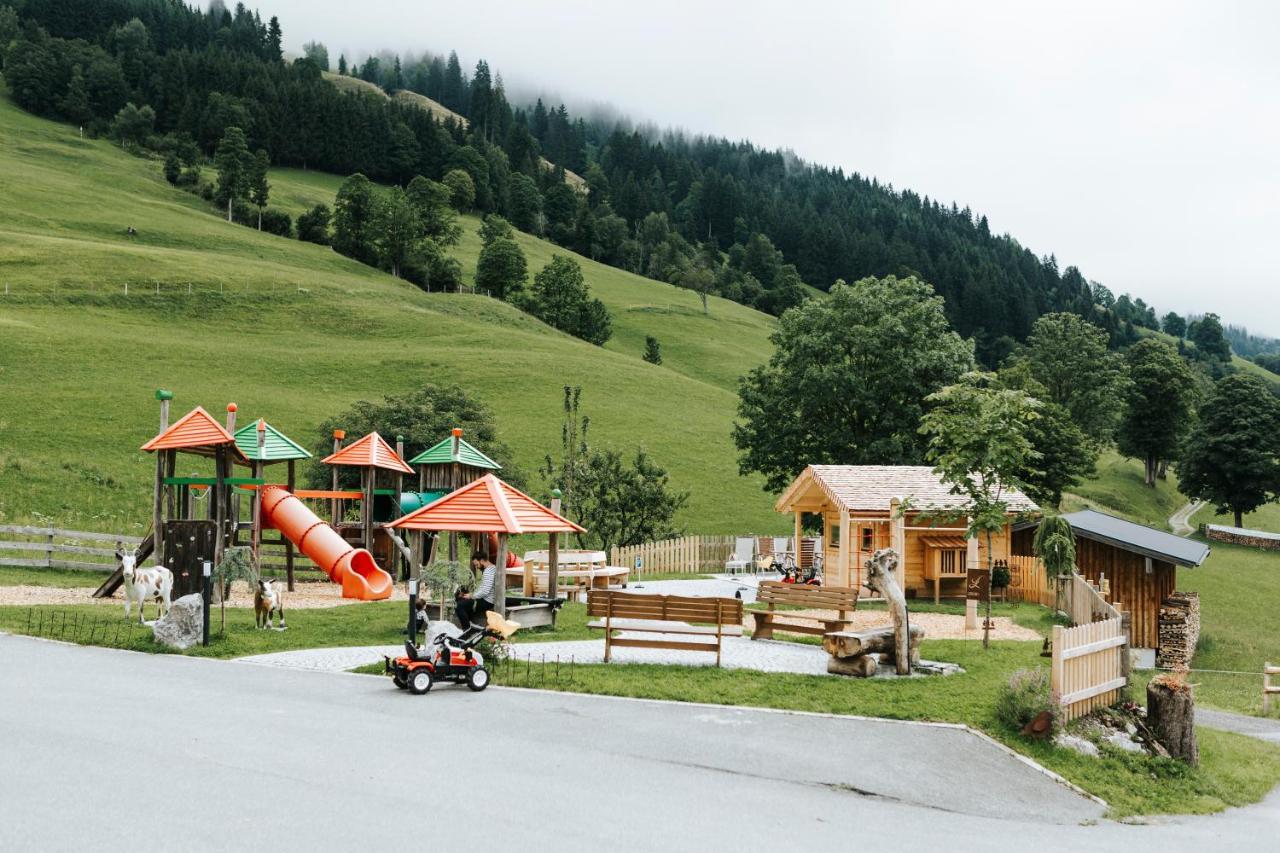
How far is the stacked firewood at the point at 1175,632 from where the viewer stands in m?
27.6

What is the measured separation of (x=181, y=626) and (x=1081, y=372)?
240 feet

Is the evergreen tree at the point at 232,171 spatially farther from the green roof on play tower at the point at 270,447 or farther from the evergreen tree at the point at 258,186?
the green roof on play tower at the point at 270,447

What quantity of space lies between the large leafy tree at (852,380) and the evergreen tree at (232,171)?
73161 mm

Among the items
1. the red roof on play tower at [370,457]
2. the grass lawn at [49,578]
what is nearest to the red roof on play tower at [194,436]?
the red roof on play tower at [370,457]

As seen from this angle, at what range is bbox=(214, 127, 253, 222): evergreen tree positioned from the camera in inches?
3976

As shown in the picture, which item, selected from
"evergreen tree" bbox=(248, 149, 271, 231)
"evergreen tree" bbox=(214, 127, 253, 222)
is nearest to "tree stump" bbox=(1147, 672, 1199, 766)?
"evergreen tree" bbox=(248, 149, 271, 231)

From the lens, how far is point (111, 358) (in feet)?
182

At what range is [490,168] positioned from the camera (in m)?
146

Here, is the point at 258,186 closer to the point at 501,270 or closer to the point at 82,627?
the point at 501,270

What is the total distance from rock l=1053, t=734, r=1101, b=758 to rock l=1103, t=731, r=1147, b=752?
453 millimetres

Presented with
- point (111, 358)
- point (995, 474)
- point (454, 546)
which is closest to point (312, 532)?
point (454, 546)

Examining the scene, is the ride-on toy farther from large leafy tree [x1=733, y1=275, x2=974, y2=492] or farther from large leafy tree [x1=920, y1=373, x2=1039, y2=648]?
large leafy tree [x1=733, y1=275, x2=974, y2=492]

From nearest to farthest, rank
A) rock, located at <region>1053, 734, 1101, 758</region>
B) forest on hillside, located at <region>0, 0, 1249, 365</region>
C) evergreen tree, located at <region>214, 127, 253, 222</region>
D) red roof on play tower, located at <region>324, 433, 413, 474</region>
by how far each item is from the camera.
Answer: rock, located at <region>1053, 734, 1101, 758</region>
red roof on play tower, located at <region>324, 433, 413, 474</region>
evergreen tree, located at <region>214, 127, 253, 222</region>
forest on hillside, located at <region>0, 0, 1249, 365</region>

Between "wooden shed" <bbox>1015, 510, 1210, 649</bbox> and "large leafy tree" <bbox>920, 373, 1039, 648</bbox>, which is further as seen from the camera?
"wooden shed" <bbox>1015, 510, 1210, 649</bbox>
